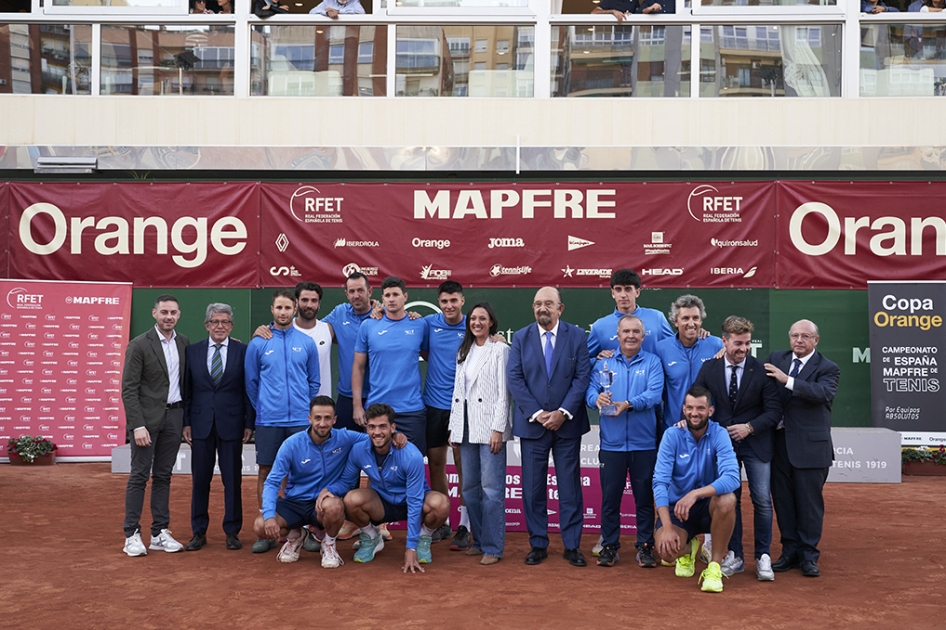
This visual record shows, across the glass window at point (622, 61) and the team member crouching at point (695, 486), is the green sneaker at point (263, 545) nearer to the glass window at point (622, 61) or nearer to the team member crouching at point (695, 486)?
the team member crouching at point (695, 486)

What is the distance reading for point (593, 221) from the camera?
37.4 ft

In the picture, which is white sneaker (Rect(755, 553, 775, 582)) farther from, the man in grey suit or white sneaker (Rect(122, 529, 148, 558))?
white sneaker (Rect(122, 529, 148, 558))

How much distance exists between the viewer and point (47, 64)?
1201 cm

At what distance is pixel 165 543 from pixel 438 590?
2192 millimetres

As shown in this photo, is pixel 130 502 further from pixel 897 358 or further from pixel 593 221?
pixel 897 358

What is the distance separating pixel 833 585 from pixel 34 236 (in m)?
9.93

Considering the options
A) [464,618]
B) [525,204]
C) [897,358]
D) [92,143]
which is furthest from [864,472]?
[92,143]

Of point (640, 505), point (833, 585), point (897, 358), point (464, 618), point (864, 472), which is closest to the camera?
point (464, 618)

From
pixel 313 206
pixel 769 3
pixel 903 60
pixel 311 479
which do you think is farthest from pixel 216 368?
pixel 903 60

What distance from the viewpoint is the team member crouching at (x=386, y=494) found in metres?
6.22

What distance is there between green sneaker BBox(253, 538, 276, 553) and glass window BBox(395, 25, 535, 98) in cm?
671

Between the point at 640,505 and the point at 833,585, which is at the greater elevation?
the point at 640,505

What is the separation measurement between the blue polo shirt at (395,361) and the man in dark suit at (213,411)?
3.15ft

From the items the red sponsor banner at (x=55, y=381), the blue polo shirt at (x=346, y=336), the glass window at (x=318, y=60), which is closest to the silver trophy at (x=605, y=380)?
the blue polo shirt at (x=346, y=336)
